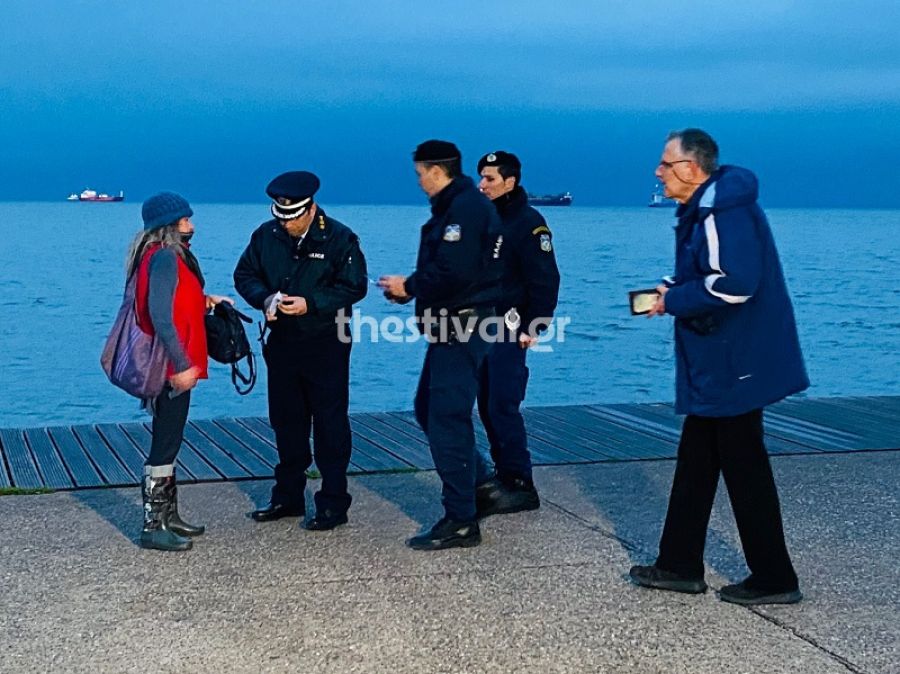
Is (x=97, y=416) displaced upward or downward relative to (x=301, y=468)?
downward

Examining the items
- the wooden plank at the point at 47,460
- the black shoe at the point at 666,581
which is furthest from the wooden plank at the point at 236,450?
the black shoe at the point at 666,581

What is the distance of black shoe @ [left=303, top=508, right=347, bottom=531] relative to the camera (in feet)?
19.9

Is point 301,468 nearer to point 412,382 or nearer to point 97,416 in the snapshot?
point 97,416

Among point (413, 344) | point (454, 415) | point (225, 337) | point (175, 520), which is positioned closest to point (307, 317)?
point (225, 337)

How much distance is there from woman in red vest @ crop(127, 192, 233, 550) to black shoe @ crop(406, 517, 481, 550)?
915 millimetres

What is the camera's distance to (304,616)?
15.7 ft

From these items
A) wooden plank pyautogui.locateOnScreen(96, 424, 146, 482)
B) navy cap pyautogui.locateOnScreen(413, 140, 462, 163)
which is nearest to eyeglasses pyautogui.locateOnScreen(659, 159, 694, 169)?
navy cap pyautogui.locateOnScreen(413, 140, 462, 163)

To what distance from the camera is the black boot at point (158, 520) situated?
5.66 metres

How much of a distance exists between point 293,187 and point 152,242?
0.65 metres

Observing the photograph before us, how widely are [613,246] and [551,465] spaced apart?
183ft

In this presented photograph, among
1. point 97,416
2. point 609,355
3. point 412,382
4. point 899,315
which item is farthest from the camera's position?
point 899,315

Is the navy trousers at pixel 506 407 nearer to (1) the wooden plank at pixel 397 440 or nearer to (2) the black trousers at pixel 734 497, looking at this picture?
(1) the wooden plank at pixel 397 440

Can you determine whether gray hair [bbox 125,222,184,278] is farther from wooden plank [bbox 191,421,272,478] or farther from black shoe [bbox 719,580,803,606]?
black shoe [bbox 719,580,803,606]

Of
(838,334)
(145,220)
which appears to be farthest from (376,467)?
(838,334)
